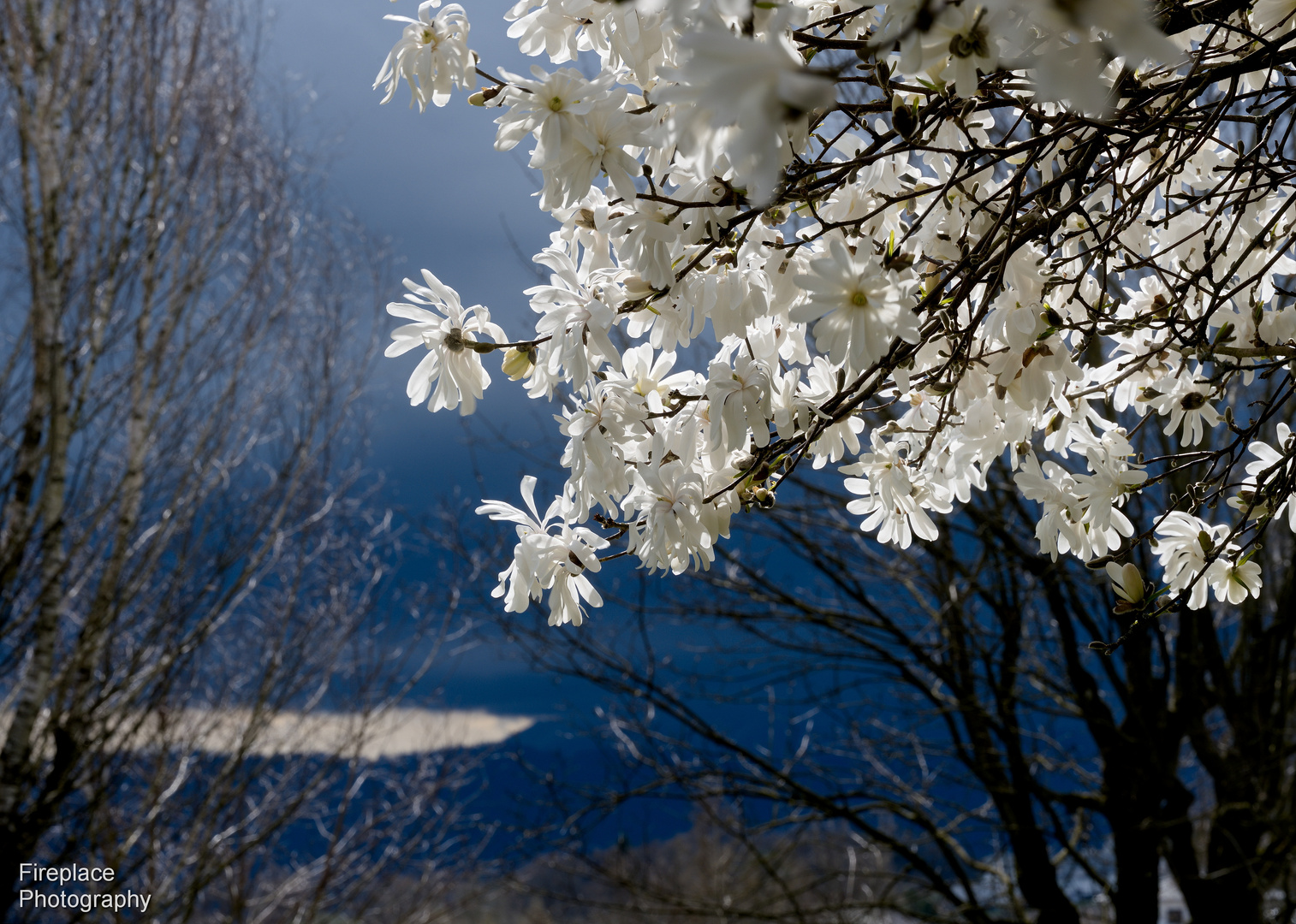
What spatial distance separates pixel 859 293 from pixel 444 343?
47cm

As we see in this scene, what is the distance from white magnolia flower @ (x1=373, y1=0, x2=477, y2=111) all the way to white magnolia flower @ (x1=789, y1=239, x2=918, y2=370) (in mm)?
495

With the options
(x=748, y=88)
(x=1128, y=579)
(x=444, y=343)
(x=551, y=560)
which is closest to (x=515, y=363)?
(x=444, y=343)

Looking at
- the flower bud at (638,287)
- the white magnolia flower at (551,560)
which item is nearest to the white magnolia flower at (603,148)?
the flower bud at (638,287)

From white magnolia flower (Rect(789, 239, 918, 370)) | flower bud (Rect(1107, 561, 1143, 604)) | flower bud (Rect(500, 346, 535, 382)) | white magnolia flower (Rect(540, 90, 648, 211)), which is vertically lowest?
flower bud (Rect(1107, 561, 1143, 604))

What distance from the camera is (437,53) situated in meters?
0.90

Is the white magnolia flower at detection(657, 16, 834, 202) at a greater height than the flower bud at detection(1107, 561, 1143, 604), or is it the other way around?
the white magnolia flower at detection(657, 16, 834, 202)

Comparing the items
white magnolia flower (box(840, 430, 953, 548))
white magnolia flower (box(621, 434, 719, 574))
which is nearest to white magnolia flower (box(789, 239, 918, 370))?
white magnolia flower (box(621, 434, 719, 574))

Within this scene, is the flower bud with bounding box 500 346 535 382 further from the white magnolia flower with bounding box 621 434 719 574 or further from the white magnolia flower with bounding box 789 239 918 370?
the white magnolia flower with bounding box 789 239 918 370

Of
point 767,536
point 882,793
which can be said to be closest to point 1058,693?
point 882,793

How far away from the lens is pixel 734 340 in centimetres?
102

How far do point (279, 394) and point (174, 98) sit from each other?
1289mm

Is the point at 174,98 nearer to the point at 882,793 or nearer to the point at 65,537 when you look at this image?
the point at 65,537

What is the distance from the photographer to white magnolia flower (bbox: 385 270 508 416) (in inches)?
36.6

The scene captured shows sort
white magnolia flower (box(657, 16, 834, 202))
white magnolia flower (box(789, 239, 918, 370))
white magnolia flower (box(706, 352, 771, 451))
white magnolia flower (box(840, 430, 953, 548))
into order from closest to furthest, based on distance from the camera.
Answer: white magnolia flower (box(657, 16, 834, 202)) → white magnolia flower (box(789, 239, 918, 370)) → white magnolia flower (box(706, 352, 771, 451)) → white magnolia flower (box(840, 430, 953, 548))
